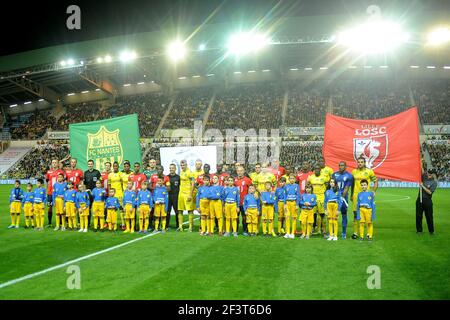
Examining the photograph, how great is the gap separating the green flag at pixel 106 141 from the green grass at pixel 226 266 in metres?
2.45

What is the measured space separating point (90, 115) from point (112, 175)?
113 ft

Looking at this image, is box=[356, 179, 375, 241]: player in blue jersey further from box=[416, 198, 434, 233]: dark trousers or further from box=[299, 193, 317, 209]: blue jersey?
box=[416, 198, 434, 233]: dark trousers

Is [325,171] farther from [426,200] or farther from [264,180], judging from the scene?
[426,200]

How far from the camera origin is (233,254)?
796cm

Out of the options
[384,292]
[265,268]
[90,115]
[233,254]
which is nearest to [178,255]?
[233,254]

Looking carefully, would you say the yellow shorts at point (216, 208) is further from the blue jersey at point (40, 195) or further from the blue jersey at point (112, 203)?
the blue jersey at point (40, 195)

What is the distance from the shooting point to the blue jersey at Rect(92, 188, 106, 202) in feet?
36.1

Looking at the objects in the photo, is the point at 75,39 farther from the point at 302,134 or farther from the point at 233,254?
the point at 302,134

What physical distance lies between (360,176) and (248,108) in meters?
31.4

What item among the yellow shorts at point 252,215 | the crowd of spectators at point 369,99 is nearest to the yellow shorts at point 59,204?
the yellow shorts at point 252,215

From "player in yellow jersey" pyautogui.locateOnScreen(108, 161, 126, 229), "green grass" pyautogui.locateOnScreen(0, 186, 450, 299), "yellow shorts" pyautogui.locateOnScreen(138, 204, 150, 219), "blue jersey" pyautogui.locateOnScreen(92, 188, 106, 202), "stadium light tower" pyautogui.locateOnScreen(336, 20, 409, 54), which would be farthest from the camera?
"stadium light tower" pyautogui.locateOnScreen(336, 20, 409, 54)

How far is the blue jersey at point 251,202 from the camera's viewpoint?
10.2m

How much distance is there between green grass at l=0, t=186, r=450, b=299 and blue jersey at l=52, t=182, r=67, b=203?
1.20 meters

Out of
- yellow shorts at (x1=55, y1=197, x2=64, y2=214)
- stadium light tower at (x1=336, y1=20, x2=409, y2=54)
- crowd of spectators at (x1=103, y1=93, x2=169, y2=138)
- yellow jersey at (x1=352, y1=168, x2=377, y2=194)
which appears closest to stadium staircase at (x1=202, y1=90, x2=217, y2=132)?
crowd of spectators at (x1=103, y1=93, x2=169, y2=138)
